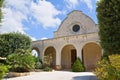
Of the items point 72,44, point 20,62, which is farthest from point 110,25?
point 72,44

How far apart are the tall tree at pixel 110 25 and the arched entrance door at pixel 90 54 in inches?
588

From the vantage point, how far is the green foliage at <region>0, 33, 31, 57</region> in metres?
23.9

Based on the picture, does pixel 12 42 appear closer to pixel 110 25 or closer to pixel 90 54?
pixel 90 54

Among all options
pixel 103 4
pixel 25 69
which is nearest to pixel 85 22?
pixel 25 69

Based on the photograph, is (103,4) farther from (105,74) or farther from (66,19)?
(66,19)

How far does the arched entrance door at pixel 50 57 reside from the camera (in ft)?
92.3

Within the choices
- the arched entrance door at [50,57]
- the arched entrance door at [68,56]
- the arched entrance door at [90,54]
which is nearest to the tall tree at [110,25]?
the arched entrance door at [90,54]

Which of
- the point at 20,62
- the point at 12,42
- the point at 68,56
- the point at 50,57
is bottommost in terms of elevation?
the point at 20,62

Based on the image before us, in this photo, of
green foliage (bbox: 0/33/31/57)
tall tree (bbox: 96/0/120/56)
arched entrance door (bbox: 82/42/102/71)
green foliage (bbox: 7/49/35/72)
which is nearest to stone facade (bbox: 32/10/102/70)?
arched entrance door (bbox: 82/42/102/71)

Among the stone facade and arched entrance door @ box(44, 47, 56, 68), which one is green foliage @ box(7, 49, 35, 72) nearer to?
the stone facade

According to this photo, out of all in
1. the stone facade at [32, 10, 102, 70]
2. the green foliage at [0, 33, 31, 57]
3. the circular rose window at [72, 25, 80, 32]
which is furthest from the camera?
the circular rose window at [72, 25, 80, 32]

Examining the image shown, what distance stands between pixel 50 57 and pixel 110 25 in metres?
17.2

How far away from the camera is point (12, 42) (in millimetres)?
24234

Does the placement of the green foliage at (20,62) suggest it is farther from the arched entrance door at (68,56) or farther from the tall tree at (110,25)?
the arched entrance door at (68,56)
